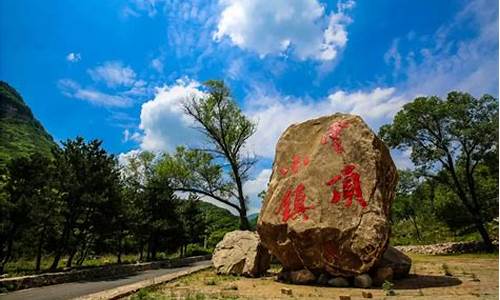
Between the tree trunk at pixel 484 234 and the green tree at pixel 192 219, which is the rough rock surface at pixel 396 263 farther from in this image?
the green tree at pixel 192 219

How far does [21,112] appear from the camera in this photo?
279 ft

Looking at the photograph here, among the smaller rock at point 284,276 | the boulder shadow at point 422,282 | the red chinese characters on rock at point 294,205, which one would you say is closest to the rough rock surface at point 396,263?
the boulder shadow at point 422,282

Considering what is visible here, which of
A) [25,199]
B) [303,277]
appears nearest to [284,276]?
[303,277]

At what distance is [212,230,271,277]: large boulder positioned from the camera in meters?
13.5

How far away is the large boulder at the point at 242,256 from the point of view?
13.5 metres

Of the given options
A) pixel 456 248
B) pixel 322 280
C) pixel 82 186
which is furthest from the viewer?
pixel 456 248

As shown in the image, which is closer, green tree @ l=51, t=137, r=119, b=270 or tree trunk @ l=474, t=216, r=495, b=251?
green tree @ l=51, t=137, r=119, b=270

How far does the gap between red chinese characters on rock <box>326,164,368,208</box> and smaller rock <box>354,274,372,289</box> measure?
5.33ft

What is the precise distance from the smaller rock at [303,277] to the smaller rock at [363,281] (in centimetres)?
121

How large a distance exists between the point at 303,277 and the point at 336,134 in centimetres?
376

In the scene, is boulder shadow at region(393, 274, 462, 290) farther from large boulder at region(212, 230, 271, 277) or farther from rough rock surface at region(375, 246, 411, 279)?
large boulder at region(212, 230, 271, 277)

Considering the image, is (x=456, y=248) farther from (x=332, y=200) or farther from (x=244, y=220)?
(x=332, y=200)

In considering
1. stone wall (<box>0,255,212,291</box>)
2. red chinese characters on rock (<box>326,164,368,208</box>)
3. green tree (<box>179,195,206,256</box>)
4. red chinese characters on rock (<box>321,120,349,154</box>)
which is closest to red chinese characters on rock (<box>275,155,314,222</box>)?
red chinese characters on rock (<box>326,164,368,208</box>)

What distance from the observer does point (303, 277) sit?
1052cm
